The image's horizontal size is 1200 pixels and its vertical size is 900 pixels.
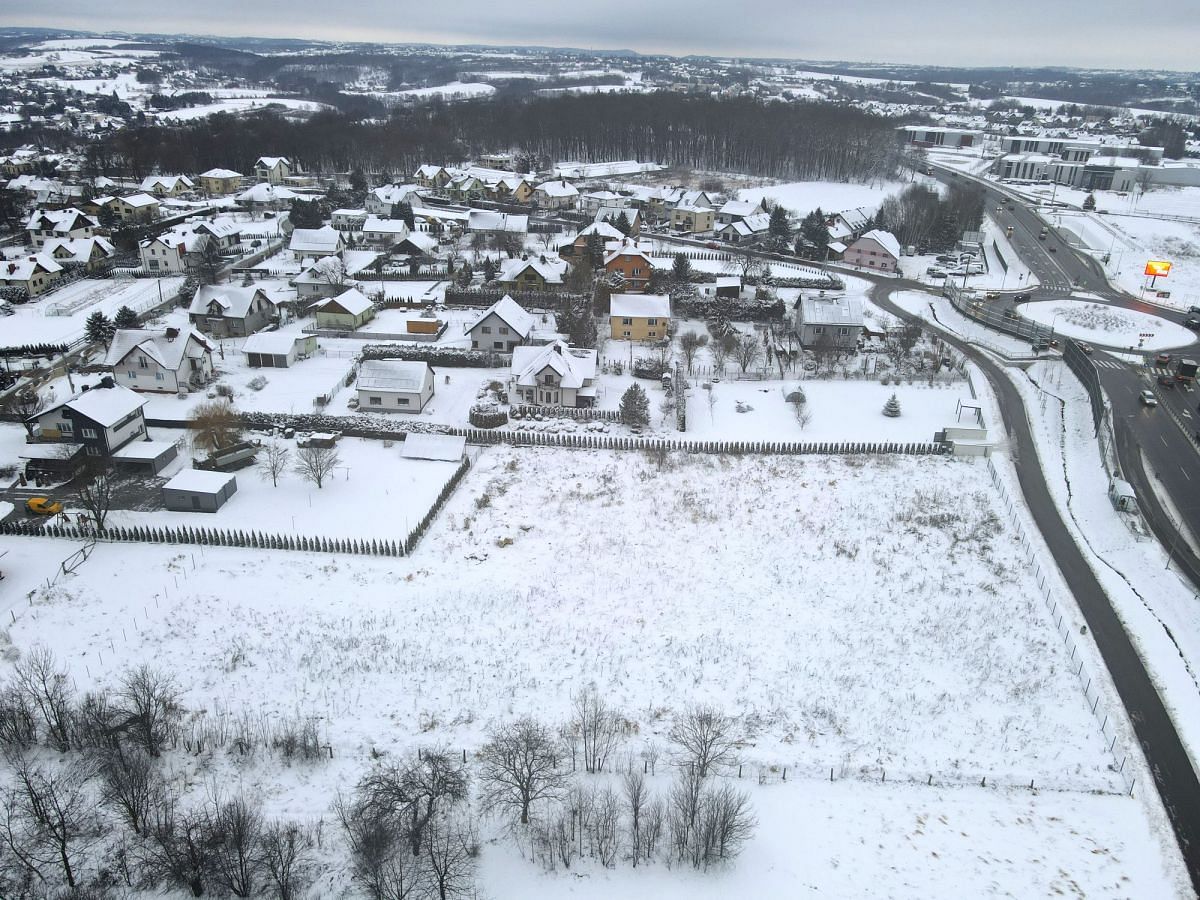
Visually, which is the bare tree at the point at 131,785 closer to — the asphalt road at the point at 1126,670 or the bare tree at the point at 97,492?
the bare tree at the point at 97,492

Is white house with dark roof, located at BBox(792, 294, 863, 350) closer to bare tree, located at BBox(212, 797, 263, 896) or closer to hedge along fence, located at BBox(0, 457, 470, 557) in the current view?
hedge along fence, located at BBox(0, 457, 470, 557)

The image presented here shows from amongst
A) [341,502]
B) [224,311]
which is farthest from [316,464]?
[224,311]

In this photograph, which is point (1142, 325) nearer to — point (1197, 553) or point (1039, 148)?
point (1197, 553)

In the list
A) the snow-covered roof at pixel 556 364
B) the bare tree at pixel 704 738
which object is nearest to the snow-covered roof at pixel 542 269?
the snow-covered roof at pixel 556 364

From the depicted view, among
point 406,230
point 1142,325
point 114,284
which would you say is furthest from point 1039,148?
point 114,284

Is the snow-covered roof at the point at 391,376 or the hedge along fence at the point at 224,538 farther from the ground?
the snow-covered roof at the point at 391,376

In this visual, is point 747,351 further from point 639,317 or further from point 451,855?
point 451,855

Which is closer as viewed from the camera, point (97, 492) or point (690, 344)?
point (97, 492)
